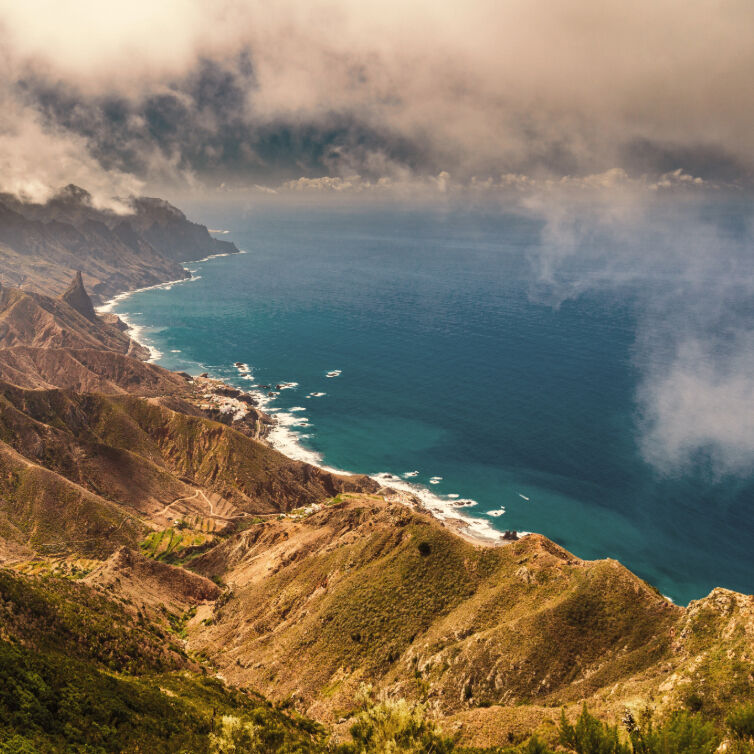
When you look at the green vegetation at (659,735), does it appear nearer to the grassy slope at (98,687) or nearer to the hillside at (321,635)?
the hillside at (321,635)

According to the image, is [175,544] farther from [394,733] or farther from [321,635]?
[394,733]

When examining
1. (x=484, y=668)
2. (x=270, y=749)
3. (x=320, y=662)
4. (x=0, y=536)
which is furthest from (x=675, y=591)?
(x=0, y=536)

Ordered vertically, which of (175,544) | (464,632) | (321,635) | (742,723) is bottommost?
(175,544)

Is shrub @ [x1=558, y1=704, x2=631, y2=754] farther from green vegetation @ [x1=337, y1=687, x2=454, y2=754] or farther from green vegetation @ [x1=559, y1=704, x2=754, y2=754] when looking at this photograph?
green vegetation @ [x1=337, y1=687, x2=454, y2=754]

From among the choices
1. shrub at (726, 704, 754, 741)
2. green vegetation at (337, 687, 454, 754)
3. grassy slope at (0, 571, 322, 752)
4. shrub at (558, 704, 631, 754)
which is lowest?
grassy slope at (0, 571, 322, 752)

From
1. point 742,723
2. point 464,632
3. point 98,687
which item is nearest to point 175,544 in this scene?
point 98,687

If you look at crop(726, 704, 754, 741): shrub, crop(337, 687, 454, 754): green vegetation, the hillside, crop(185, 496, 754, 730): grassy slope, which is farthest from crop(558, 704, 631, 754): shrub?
crop(337, 687, 454, 754): green vegetation

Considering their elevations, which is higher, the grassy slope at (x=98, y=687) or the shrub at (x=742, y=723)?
the shrub at (x=742, y=723)

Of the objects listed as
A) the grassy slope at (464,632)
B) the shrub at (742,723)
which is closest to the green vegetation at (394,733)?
the grassy slope at (464,632)

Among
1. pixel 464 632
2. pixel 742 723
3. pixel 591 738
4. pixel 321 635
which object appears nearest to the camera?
pixel 742 723

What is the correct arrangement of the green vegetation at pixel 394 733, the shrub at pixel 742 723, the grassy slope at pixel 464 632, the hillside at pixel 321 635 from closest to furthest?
the shrub at pixel 742 723, the green vegetation at pixel 394 733, the hillside at pixel 321 635, the grassy slope at pixel 464 632

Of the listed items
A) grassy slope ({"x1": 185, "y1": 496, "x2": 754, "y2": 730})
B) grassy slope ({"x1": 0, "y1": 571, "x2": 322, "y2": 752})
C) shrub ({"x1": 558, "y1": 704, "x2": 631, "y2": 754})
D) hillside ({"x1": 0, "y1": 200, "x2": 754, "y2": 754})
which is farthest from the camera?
grassy slope ({"x1": 185, "y1": 496, "x2": 754, "y2": 730})
